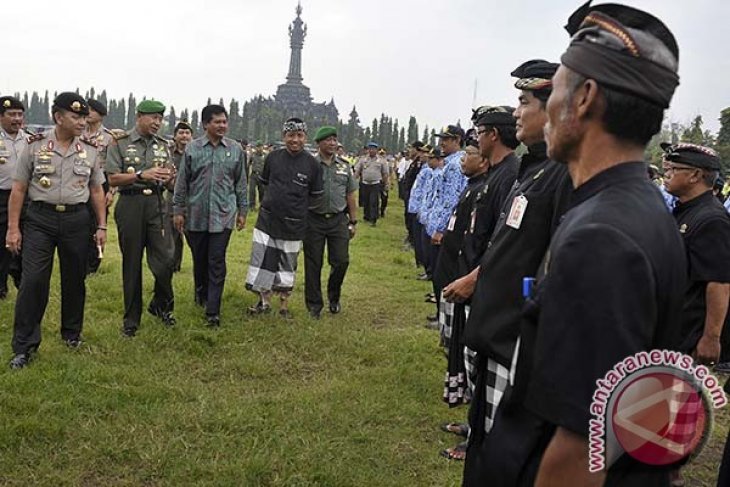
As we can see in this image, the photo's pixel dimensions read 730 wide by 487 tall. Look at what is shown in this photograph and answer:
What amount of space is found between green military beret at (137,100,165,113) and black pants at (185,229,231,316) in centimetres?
129

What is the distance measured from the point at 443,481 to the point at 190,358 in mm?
2671

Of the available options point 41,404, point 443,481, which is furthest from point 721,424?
point 41,404

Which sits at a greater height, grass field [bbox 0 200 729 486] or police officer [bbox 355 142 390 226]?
police officer [bbox 355 142 390 226]

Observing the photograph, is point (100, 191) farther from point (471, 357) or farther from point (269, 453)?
point (471, 357)

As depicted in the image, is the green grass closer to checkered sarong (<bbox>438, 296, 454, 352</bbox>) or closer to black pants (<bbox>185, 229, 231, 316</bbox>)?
black pants (<bbox>185, 229, 231, 316</bbox>)

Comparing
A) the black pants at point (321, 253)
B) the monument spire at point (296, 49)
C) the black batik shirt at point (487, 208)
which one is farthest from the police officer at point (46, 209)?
the monument spire at point (296, 49)

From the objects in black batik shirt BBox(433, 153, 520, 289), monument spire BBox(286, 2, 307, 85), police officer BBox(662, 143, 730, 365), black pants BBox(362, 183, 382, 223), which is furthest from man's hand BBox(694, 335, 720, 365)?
monument spire BBox(286, 2, 307, 85)

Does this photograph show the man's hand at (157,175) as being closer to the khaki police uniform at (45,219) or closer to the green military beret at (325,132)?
the khaki police uniform at (45,219)

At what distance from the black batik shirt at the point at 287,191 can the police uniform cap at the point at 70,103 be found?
2251mm

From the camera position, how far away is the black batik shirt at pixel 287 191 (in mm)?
7016

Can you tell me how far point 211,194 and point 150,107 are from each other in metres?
1.00

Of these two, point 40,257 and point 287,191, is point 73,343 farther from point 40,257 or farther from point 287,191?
point 287,191

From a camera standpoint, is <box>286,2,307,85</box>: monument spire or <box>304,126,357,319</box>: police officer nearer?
<box>304,126,357,319</box>: police officer

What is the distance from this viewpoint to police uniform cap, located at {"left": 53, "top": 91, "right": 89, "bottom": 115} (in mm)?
5083
